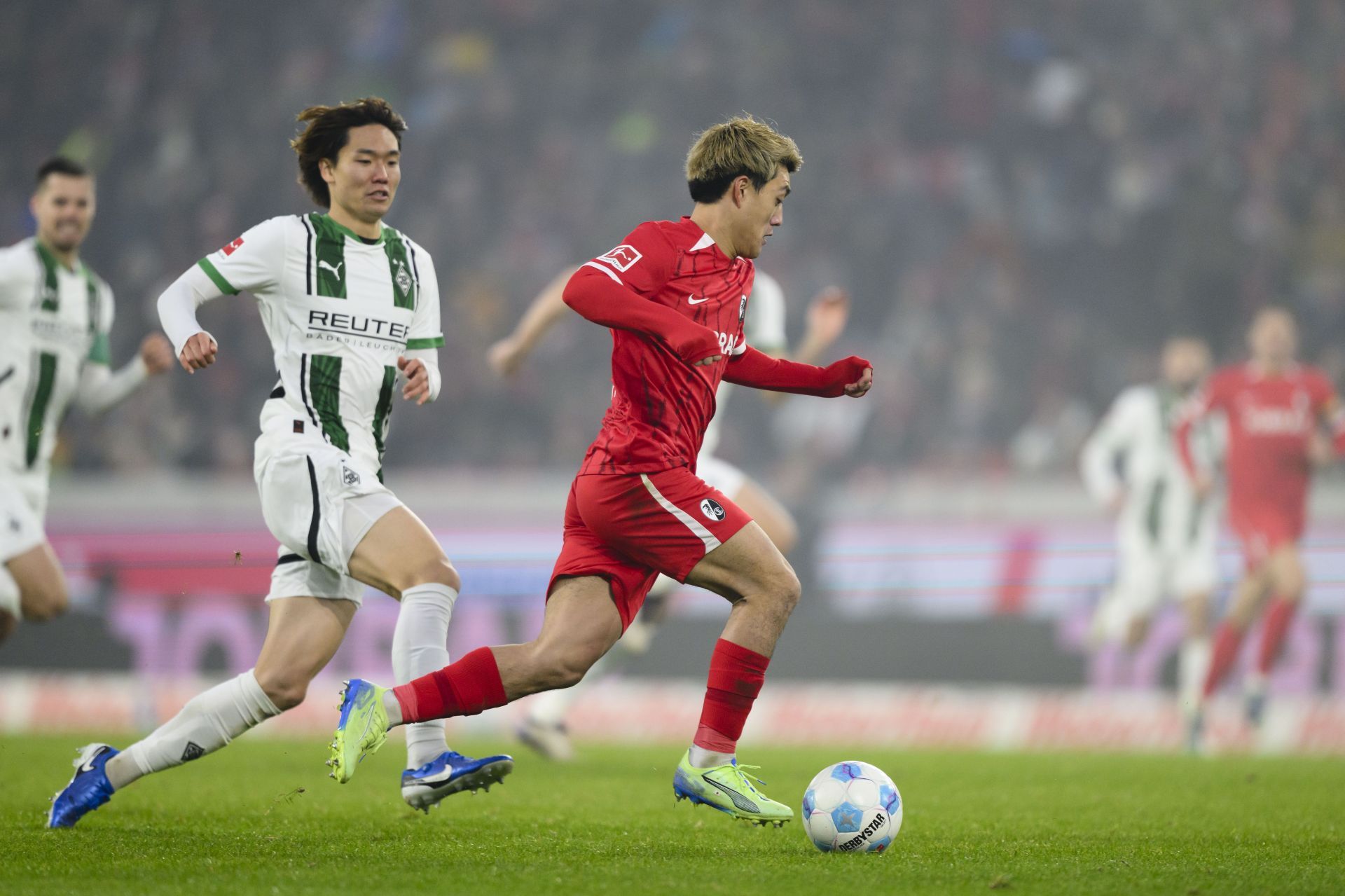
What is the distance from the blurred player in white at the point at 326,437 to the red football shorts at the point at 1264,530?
7214 millimetres

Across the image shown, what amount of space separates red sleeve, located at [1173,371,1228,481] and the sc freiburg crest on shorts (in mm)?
7200

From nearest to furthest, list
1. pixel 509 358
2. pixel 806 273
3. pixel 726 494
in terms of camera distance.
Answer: pixel 509 358 → pixel 726 494 → pixel 806 273

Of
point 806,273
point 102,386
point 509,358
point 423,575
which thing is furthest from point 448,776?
point 806,273

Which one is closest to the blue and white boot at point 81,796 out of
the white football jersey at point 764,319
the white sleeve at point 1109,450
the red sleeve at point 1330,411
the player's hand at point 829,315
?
the player's hand at point 829,315

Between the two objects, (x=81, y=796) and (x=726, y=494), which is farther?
(x=726, y=494)

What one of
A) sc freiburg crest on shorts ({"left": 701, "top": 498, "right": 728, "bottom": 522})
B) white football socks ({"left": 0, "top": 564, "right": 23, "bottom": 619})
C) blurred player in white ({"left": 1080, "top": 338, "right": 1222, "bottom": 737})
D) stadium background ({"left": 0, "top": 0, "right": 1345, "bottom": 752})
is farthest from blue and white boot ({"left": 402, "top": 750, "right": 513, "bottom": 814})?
blurred player in white ({"left": 1080, "top": 338, "right": 1222, "bottom": 737})

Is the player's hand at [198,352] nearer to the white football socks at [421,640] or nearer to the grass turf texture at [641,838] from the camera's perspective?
the white football socks at [421,640]

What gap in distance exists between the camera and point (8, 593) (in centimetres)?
609

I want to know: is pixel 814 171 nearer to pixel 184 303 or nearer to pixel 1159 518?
pixel 1159 518

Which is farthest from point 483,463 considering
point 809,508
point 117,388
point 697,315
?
point 697,315

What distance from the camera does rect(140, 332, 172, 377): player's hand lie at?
18.7 feet

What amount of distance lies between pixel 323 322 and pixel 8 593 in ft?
8.36

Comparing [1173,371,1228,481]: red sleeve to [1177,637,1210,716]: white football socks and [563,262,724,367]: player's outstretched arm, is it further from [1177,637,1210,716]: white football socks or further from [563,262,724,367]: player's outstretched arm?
[563,262,724,367]: player's outstretched arm

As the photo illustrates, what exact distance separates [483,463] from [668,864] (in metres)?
9.48
